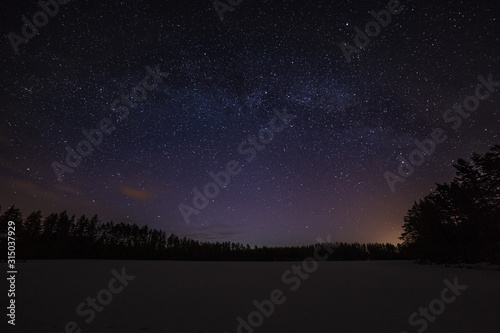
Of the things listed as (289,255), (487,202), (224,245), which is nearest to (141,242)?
(224,245)

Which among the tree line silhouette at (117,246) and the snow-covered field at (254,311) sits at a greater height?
the tree line silhouette at (117,246)

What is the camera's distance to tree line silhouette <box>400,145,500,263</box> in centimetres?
3209

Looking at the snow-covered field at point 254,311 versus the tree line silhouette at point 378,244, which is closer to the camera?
the snow-covered field at point 254,311

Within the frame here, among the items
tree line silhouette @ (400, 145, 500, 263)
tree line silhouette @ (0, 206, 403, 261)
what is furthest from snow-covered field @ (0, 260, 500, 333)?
tree line silhouette @ (0, 206, 403, 261)

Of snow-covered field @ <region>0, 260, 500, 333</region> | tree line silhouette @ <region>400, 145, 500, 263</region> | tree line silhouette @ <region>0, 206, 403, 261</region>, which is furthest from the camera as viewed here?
tree line silhouette @ <region>0, 206, 403, 261</region>

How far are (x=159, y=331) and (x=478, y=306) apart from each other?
13.8 m

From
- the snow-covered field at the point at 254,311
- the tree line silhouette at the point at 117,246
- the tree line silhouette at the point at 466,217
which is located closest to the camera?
the snow-covered field at the point at 254,311

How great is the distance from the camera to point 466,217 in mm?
37781

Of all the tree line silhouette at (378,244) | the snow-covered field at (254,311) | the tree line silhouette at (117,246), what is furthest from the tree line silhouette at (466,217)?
the tree line silhouette at (117,246)

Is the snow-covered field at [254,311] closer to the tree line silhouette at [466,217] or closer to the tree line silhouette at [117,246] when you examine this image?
the tree line silhouette at [466,217]

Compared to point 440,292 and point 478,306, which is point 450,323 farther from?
point 440,292

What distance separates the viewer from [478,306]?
11.6 metres

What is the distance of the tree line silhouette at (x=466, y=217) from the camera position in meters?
32.1

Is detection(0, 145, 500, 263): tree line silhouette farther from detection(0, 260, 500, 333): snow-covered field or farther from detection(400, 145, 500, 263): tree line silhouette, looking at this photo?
detection(0, 260, 500, 333): snow-covered field
